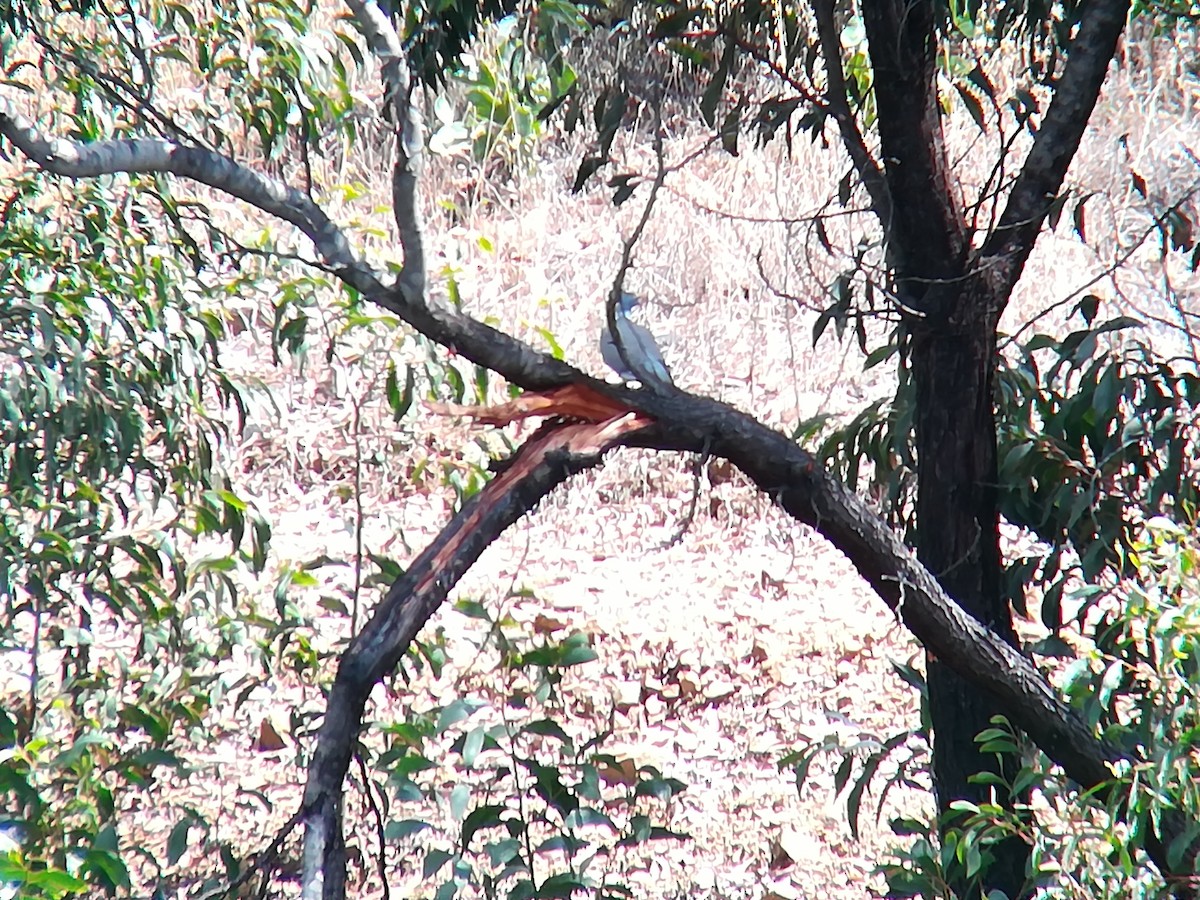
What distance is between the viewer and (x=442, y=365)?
3154 mm

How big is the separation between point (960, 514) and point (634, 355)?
30.6 inches

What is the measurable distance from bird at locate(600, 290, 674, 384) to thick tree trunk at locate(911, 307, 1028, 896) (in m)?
0.55

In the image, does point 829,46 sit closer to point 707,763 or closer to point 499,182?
point 707,763

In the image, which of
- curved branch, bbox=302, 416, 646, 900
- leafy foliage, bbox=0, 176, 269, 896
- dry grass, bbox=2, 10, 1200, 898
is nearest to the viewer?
curved branch, bbox=302, 416, 646, 900

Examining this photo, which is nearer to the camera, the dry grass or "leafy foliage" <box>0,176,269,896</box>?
"leafy foliage" <box>0,176,269,896</box>

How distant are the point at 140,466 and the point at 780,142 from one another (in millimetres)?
4798

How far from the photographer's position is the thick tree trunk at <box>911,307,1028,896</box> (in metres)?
2.41

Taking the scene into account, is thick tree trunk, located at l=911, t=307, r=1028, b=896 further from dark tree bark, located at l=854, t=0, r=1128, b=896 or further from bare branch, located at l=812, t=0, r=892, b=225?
bare branch, located at l=812, t=0, r=892, b=225

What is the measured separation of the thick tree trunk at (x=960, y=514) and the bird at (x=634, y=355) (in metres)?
0.55

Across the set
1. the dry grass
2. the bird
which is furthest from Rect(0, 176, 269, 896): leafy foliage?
the bird

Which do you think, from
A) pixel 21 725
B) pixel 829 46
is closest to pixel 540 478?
pixel 829 46

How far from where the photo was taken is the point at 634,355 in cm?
209

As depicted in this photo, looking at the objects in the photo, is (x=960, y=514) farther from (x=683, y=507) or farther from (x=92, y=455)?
(x=683, y=507)

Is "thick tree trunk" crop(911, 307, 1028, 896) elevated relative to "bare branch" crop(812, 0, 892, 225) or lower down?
lower down
